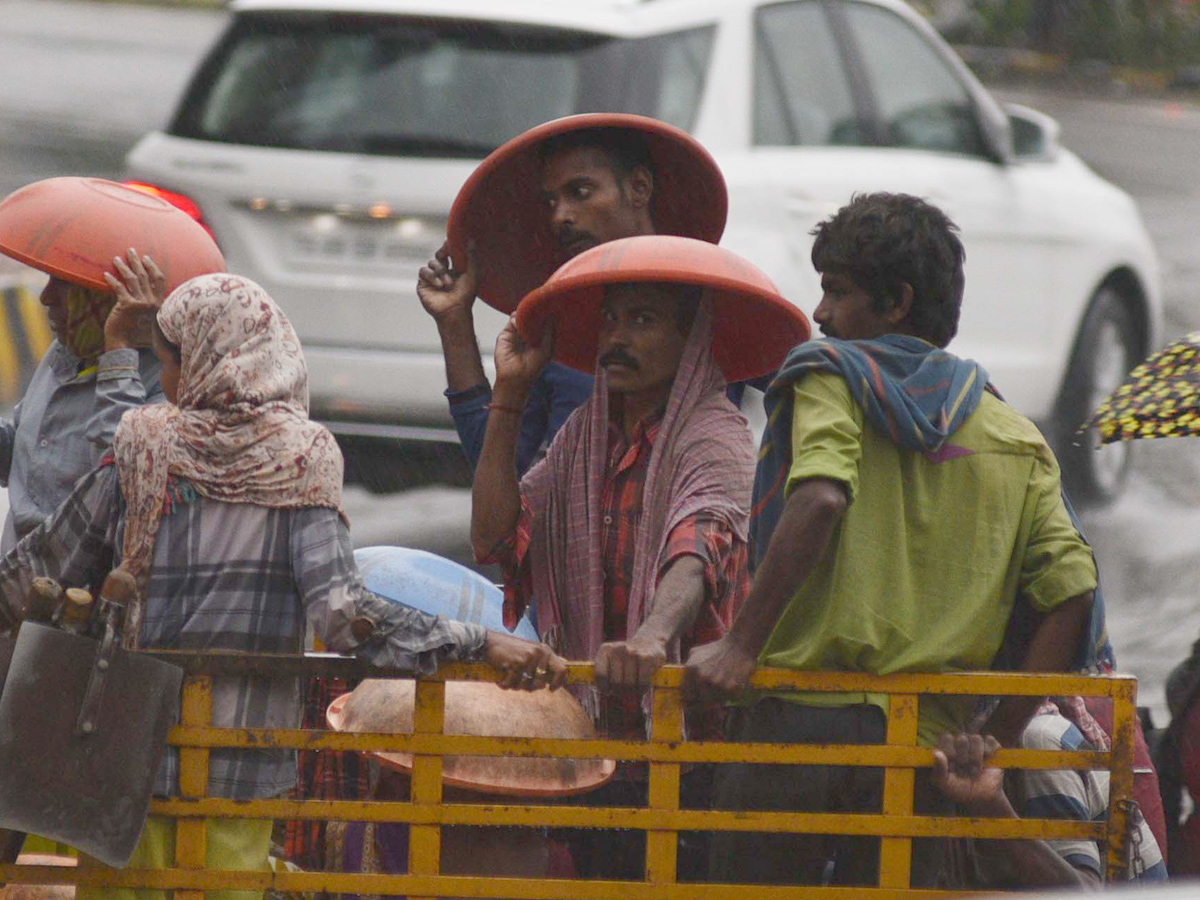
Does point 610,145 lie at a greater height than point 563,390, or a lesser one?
greater

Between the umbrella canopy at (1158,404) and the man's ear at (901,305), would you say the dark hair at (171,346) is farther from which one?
the umbrella canopy at (1158,404)

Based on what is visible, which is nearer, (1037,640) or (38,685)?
(38,685)

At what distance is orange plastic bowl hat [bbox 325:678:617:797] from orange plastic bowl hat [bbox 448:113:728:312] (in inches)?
38.9

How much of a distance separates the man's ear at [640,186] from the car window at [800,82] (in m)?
2.75

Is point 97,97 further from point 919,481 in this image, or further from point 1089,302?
point 919,481

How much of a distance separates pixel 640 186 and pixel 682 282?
23.3 inches

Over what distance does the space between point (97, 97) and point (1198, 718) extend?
592 inches

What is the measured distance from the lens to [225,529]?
3023 mm

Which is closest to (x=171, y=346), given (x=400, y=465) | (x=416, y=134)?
(x=416, y=134)

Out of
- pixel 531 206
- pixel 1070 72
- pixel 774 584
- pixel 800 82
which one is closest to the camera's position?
pixel 774 584

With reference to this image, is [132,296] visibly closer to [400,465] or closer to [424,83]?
[424,83]

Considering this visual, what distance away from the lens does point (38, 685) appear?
2830 mm

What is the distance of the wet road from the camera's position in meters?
7.11

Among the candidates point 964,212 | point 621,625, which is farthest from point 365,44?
point 621,625
